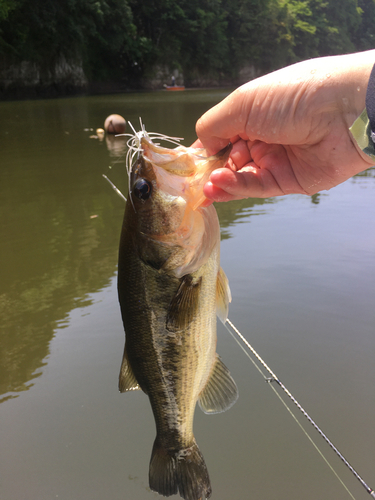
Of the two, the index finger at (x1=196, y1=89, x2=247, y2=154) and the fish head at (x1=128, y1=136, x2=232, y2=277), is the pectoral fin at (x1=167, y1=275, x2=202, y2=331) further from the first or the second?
the index finger at (x1=196, y1=89, x2=247, y2=154)

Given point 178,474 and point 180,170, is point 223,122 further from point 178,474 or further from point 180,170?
point 178,474

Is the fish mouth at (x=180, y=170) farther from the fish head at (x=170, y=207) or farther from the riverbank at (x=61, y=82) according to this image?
the riverbank at (x=61, y=82)

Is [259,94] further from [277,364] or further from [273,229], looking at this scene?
A: [273,229]

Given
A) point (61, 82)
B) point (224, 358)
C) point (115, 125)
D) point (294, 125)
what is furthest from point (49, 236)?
point (61, 82)

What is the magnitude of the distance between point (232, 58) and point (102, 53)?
1000 inches

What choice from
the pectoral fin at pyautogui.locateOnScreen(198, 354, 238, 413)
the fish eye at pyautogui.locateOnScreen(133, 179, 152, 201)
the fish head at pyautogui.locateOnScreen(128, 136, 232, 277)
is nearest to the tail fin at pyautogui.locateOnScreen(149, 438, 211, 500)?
the pectoral fin at pyautogui.locateOnScreen(198, 354, 238, 413)

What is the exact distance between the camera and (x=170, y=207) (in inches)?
77.2

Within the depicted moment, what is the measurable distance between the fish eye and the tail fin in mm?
1269

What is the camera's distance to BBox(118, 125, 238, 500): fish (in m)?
1.95

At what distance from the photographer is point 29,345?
3.97 meters

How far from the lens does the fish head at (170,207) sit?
1.93 meters

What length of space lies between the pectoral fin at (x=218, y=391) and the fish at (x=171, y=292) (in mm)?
28

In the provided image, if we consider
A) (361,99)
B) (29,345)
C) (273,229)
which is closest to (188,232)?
(361,99)

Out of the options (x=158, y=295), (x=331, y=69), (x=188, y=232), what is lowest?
(x=158, y=295)
